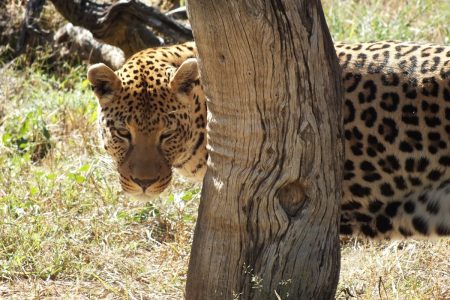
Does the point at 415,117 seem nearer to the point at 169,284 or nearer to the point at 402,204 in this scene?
the point at 402,204

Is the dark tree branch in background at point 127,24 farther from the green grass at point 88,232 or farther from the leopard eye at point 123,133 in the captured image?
the leopard eye at point 123,133

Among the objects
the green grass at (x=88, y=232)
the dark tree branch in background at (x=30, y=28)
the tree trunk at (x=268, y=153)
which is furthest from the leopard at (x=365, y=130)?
the dark tree branch in background at (x=30, y=28)

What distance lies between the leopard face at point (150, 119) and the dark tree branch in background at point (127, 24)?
118 inches

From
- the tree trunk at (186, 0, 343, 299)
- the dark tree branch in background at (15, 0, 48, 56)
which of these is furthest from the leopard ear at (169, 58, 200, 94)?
the dark tree branch in background at (15, 0, 48, 56)

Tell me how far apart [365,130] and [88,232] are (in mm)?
2346

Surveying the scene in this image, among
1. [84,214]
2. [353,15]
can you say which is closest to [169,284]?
[84,214]

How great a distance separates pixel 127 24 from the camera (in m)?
9.78

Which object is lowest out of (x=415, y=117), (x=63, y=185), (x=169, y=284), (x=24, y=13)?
(x=169, y=284)

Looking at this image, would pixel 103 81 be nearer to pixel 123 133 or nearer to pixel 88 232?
pixel 123 133

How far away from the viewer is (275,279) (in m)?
5.33

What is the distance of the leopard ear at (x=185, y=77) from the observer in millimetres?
6492

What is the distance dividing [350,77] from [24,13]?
615cm

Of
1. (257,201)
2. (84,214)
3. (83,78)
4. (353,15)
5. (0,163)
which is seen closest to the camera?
(257,201)

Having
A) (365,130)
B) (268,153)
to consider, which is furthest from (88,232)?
(268,153)
